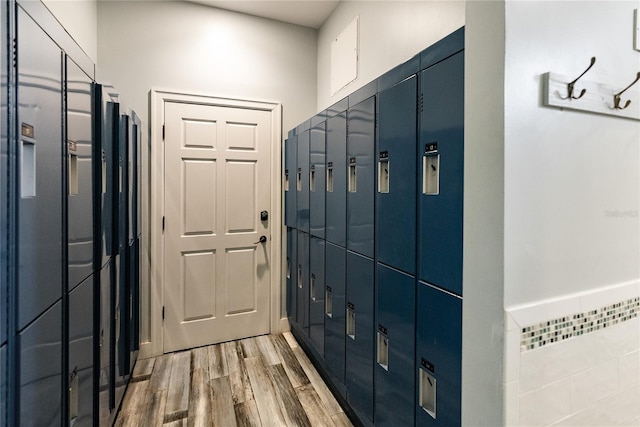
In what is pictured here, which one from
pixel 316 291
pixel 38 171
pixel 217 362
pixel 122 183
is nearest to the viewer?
pixel 38 171

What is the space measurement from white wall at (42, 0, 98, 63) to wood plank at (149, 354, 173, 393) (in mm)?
2421

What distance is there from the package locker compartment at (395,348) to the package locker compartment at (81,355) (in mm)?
1295

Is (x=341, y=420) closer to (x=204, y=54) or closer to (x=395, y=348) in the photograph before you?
(x=395, y=348)

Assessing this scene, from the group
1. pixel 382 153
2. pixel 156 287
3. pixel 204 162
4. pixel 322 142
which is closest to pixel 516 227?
pixel 382 153

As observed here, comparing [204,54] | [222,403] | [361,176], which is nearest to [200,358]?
[222,403]

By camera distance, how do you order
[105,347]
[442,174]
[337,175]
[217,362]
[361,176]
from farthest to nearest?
1. [217,362]
2. [337,175]
3. [361,176]
4. [105,347]
5. [442,174]

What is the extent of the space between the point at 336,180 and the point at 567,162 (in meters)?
1.30

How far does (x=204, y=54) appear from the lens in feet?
9.50

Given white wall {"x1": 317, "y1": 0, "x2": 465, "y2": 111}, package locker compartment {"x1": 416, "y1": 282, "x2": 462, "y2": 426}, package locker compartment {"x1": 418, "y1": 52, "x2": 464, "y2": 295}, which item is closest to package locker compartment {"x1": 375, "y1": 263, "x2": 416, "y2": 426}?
package locker compartment {"x1": 416, "y1": 282, "x2": 462, "y2": 426}

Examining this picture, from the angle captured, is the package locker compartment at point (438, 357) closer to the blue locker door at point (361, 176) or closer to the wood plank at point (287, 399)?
the blue locker door at point (361, 176)

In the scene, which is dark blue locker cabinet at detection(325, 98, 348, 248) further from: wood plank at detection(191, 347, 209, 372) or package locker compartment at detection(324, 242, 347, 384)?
wood plank at detection(191, 347, 209, 372)

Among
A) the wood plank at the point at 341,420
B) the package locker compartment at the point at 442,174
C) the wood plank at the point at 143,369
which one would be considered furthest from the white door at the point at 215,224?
the package locker compartment at the point at 442,174

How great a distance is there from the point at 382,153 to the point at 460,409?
1.11 meters

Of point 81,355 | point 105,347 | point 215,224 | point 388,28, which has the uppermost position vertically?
point 388,28
